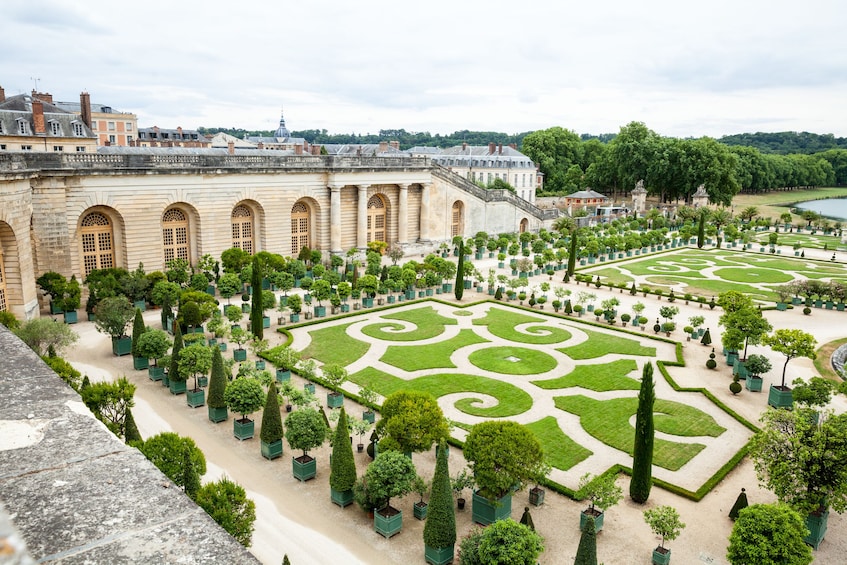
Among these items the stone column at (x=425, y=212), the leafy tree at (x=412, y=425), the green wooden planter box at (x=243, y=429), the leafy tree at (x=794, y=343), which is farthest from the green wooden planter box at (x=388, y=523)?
the stone column at (x=425, y=212)

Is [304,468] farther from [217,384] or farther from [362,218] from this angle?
[362,218]

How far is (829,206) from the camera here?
15575cm

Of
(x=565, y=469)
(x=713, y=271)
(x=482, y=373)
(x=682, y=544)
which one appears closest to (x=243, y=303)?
(x=482, y=373)

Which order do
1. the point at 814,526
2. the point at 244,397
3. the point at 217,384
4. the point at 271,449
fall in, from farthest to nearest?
the point at 217,384
the point at 244,397
the point at 271,449
the point at 814,526

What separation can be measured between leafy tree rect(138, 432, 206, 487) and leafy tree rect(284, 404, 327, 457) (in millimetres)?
3750

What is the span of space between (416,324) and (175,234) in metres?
23.1

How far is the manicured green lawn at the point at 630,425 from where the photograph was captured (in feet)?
83.6

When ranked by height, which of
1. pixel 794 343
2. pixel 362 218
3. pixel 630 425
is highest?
pixel 362 218

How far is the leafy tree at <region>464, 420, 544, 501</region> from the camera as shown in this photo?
20.0 metres

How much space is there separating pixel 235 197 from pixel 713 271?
153ft

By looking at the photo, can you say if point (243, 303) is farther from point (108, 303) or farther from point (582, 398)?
point (582, 398)

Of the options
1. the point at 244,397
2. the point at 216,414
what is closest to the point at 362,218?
the point at 216,414

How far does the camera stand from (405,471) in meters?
20.1

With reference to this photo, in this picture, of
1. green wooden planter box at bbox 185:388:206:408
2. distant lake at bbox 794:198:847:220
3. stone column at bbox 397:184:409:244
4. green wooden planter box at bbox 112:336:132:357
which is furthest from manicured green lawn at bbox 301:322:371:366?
distant lake at bbox 794:198:847:220
